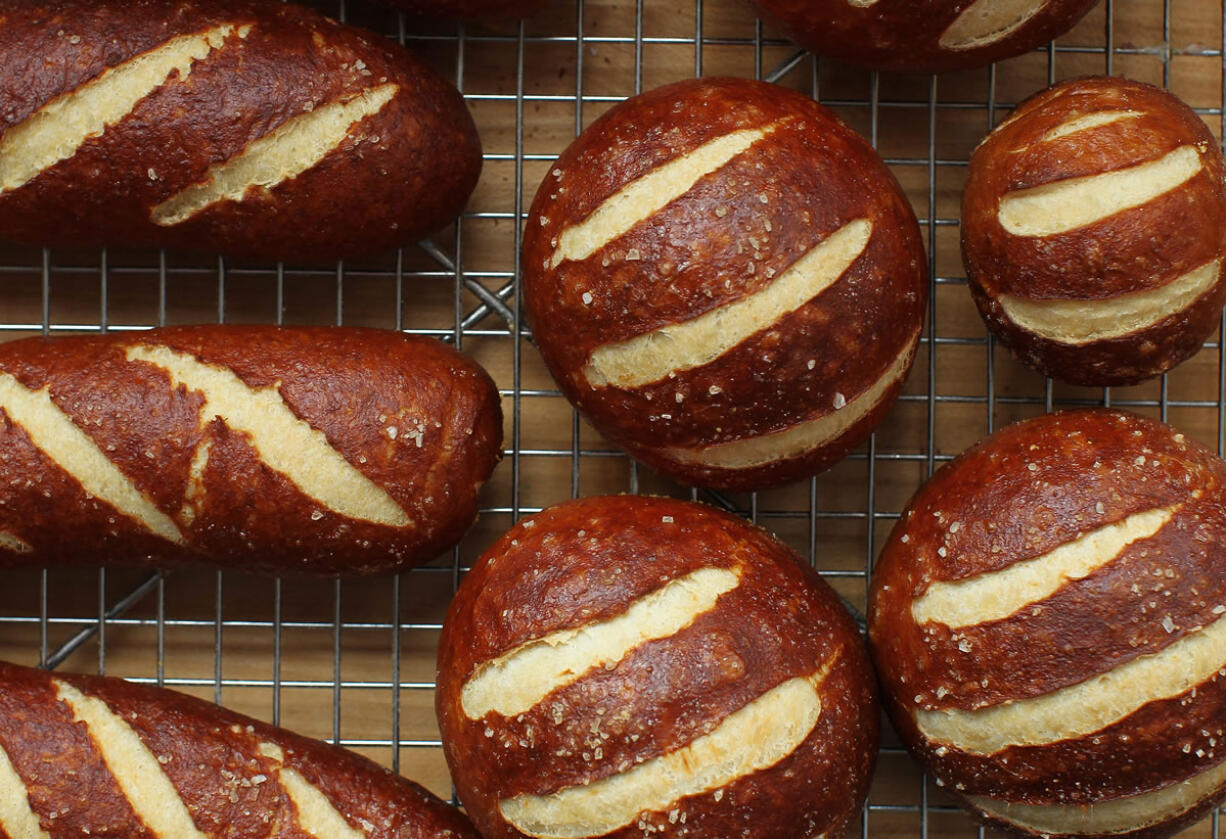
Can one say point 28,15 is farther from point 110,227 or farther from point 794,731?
point 794,731

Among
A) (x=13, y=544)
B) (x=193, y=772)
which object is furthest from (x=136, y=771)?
(x=13, y=544)

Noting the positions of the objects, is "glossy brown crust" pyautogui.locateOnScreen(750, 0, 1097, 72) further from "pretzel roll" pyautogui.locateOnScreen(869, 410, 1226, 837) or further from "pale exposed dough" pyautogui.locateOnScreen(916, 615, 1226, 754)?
"pale exposed dough" pyautogui.locateOnScreen(916, 615, 1226, 754)

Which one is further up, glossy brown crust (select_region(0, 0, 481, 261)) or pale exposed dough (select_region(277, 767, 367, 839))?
glossy brown crust (select_region(0, 0, 481, 261))

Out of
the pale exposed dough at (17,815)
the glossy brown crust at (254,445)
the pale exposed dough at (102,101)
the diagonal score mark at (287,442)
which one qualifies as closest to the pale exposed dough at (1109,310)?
the glossy brown crust at (254,445)

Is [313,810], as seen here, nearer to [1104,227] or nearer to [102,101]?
[102,101]

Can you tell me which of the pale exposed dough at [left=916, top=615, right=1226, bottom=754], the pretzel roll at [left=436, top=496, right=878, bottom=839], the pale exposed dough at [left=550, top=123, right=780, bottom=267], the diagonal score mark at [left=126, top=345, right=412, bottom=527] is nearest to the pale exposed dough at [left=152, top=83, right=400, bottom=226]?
the diagonal score mark at [left=126, top=345, right=412, bottom=527]

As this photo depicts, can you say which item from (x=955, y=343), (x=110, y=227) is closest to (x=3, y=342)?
(x=110, y=227)

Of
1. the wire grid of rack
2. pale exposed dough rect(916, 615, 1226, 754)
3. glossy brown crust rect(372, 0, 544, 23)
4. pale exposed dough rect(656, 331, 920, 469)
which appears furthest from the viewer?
the wire grid of rack

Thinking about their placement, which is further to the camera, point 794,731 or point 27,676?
point 27,676
